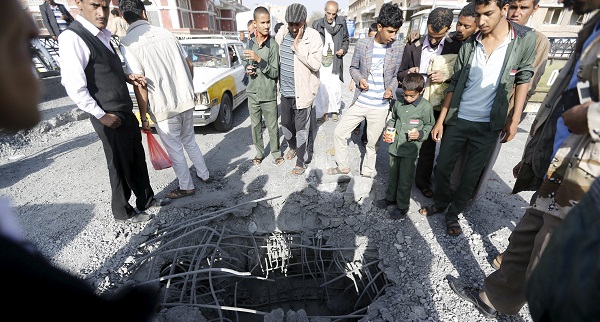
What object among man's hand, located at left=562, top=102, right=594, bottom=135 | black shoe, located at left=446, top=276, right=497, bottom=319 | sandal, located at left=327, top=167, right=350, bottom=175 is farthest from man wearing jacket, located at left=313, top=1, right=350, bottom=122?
man's hand, located at left=562, top=102, right=594, bottom=135

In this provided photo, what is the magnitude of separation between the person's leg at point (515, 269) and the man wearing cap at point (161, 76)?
10.2ft

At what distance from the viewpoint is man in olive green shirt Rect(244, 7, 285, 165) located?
3.37 m

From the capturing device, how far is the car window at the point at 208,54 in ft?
19.5

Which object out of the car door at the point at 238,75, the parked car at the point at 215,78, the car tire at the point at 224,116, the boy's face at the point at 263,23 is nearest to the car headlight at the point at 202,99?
the parked car at the point at 215,78

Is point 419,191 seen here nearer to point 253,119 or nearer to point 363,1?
point 253,119

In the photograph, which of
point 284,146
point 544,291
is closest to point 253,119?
point 284,146

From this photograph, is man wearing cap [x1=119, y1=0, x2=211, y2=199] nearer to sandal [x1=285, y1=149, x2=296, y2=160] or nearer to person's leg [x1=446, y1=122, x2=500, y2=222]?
sandal [x1=285, y1=149, x2=296, y2=160]

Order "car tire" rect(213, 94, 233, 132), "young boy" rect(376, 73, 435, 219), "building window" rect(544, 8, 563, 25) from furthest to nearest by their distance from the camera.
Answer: "building window" rect(544, 8, 563, 25) → "car tire" rect(213, 94, 233, 132) → "young boy" rect(376, 73, 435, 219)

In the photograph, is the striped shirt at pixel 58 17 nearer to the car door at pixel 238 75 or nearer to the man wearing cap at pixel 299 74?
the car door at pixel 238 75

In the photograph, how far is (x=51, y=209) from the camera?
10.5ft

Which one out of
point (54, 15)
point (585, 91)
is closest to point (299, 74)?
point (585, 91)

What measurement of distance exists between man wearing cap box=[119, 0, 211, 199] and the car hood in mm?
1772

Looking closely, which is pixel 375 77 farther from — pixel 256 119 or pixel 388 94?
pixel 256 119

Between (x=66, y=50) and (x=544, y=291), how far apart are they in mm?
3088
